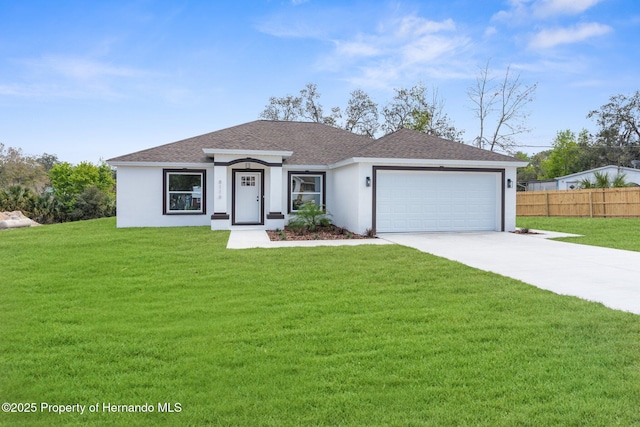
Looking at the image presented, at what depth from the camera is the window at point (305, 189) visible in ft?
55.9

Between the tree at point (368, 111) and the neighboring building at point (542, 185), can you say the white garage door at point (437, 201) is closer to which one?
the tree at point (368, 111)

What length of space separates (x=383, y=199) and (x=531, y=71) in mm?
23603

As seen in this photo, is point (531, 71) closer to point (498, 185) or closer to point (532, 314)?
point (498, 185)

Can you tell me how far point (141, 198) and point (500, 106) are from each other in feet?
95.1

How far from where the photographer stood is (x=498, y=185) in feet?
49.4

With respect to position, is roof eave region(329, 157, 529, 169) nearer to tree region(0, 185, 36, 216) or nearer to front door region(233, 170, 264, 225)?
front door region(233, 170, 264, 225)

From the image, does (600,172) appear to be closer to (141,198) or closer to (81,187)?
(141,198)

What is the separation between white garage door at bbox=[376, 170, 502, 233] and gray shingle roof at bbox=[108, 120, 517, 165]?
2.44 ft

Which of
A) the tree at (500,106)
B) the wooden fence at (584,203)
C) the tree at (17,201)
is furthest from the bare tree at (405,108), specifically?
the tree at (17,201)

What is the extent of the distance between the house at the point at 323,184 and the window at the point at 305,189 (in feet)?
0.14

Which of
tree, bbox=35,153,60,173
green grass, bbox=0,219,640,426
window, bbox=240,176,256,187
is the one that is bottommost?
Result: green grass, bbox=0,219,640,426

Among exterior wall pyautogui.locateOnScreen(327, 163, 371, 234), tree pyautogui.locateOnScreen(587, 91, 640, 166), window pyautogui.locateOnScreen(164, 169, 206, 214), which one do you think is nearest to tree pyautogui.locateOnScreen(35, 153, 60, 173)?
window pyautogui.locateOnScreen(164, 169, 206, 214)

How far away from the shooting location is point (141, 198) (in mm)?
16219

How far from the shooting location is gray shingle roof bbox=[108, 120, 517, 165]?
14.7 m
